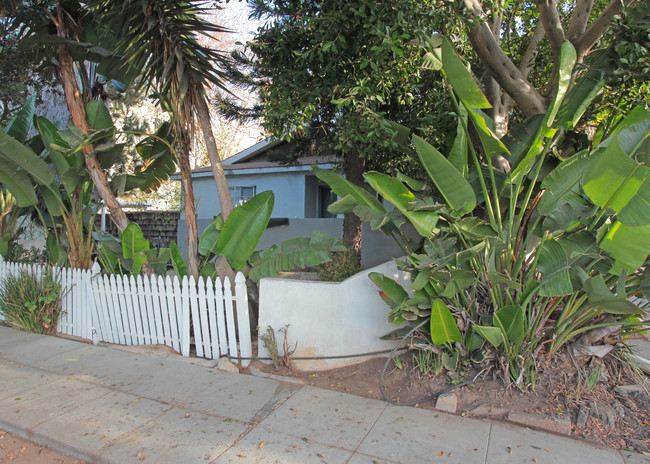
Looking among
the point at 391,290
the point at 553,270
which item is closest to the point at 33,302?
the point at 391,290

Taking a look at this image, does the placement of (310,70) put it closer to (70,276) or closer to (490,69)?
(490,69)

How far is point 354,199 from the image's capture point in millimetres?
4680

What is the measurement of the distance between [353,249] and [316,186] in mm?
7354

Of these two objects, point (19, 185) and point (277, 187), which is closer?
point (19, 185)

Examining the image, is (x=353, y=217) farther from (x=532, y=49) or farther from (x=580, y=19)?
(x=580, y=19)

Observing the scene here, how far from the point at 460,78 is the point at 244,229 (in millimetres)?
3478

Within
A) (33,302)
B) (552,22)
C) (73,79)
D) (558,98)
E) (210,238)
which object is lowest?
(33,302)

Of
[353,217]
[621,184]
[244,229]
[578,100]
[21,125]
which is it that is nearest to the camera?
[621,184]

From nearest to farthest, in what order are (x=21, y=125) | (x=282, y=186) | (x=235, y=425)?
1. (x=235, y=425)
2. (x=21, y=125)
3. (x=282, y=186)

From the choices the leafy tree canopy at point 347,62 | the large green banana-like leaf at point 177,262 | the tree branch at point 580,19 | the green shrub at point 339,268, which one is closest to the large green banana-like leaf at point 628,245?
the leafy tree canopy at point 347,62

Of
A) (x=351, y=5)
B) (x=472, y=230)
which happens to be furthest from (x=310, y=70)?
(x=472, y=230)

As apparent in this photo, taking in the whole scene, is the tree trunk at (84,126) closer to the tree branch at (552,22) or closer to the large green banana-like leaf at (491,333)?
the large green banana-like leaf at (491,333)

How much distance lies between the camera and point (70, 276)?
7.20 metres

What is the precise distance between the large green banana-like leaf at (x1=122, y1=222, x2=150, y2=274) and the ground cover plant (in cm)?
344
